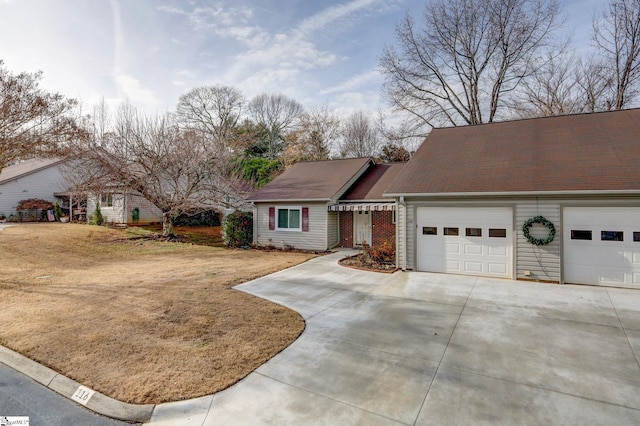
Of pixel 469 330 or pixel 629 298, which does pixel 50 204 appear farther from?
pixel 629 298

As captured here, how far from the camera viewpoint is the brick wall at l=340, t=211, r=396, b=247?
14.8 metres

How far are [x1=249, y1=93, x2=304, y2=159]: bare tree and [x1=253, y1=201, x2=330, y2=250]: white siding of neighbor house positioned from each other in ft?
68.6

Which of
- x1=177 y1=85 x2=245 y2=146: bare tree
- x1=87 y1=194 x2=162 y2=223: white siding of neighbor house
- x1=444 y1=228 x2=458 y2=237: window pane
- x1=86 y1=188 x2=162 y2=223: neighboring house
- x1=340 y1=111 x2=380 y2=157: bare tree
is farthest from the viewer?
x1=177 y1=85 x2=245 y2=146: bare tree

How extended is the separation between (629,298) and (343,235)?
1059cm

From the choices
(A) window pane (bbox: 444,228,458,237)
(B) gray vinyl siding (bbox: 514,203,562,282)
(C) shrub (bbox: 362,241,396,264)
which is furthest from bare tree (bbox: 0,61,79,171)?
(B) gray vinyl siding (bbox: 514,203,562,282)

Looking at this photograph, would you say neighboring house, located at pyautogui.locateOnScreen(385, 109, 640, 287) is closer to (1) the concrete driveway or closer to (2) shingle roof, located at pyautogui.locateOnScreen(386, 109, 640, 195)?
(2) shingle roof, located at pyautogui.locateOnScreen(386, 109, 640, 195)

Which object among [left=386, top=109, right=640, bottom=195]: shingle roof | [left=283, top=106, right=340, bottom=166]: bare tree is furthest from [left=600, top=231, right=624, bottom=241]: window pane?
[left=283, top=106, right=340, bottom=166]: bare tree

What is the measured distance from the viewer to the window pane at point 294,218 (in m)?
16.0

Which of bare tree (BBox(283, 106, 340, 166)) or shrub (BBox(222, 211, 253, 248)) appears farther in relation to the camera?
bare tree (BBox(283, 106, 340, 166))

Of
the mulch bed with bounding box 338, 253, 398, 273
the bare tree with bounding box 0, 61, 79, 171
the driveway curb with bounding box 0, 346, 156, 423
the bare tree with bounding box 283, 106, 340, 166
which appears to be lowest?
the driveway curb with bounding box 0, 346, 156, 423

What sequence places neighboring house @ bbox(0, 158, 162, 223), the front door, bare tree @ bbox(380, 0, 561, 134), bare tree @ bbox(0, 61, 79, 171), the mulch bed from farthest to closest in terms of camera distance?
neighboring house @ bbox(0, 158, 162, 223)
bare tree @ bbox(380, 0, 561, 134)
the front door
bare tree @ bbox(0, 61, 79, 171)
the mulch bed

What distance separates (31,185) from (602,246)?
3487cm

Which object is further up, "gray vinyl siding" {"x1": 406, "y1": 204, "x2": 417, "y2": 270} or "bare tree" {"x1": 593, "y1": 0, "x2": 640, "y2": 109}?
"bare tree" {"x1": 593, "y1": 0, "x2": 640, "y2": 109}

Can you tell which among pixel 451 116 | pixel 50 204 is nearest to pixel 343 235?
pixel 451 116
